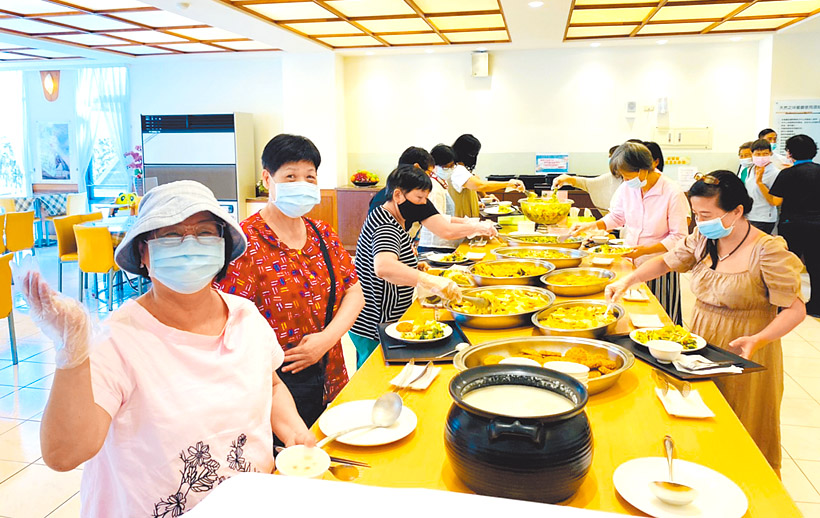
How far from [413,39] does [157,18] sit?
3.23m

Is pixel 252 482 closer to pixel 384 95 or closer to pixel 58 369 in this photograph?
pixel 58 369

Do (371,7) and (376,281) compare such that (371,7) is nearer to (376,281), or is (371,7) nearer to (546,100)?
(546,100)

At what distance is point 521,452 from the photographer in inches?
42.6

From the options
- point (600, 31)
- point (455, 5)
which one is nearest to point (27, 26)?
point (455, 5)

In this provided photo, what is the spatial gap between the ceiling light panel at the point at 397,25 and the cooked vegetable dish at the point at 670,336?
5.84m

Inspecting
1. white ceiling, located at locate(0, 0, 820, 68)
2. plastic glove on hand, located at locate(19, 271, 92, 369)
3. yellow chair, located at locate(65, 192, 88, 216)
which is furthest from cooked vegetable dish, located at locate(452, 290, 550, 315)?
yellow chair, located at locate(65, 192, 88, 216)

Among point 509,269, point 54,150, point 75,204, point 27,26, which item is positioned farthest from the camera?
point 54,150

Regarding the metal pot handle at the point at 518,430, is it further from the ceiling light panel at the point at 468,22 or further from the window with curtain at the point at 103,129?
the window with curtain at the point at 103,129

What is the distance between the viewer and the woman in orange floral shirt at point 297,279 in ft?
6.92

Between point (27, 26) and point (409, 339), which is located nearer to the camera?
point (409, 339)

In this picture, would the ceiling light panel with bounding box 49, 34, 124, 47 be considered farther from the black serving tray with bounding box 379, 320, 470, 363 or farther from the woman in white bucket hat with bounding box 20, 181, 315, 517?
the woman in white bucket hat with bounding box 20, 181, 315, 517

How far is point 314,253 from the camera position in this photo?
2.28 meters

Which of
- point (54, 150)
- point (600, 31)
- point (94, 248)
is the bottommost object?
point (94, 248)

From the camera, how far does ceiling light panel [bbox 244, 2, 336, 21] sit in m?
6.23
